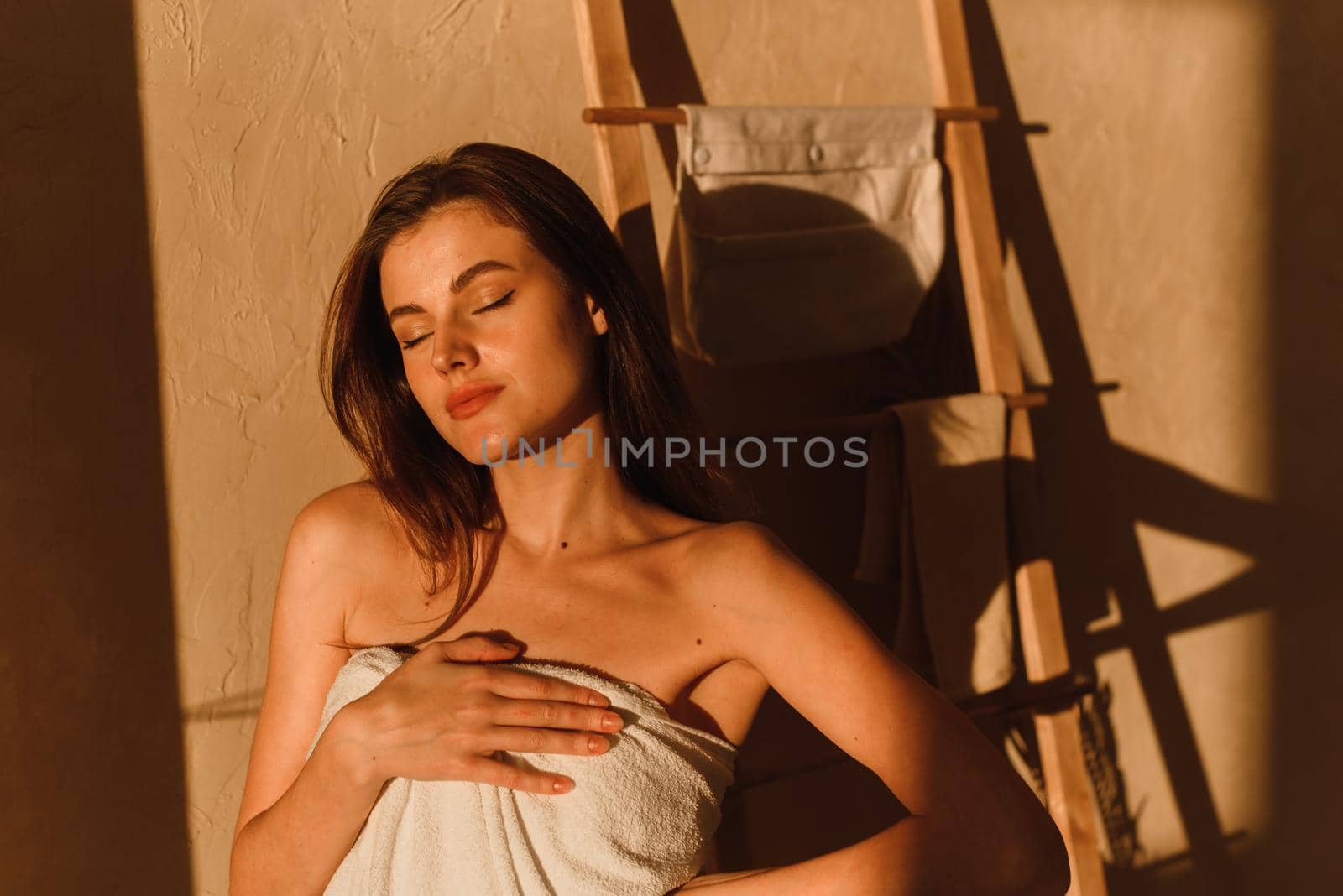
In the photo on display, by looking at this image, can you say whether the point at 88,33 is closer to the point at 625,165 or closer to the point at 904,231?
the point at 625,165

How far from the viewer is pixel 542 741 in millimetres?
1035

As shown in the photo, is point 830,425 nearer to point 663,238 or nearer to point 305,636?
Answer: point 663,238

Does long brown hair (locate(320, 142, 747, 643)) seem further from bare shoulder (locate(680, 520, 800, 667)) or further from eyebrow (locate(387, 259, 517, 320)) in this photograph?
bare shoulder (locate(680, 520, 800, 667))

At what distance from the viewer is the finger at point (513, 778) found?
1022mm

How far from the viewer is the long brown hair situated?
3.77 feet

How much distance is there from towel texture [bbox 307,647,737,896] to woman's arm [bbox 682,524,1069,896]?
0.09m

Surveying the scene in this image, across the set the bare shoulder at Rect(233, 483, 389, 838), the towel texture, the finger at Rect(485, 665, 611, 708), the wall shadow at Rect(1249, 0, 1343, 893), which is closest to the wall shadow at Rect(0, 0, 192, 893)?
the bare shoulder at Rect(233, 483, 389, 838)

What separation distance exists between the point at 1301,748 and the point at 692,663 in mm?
1433

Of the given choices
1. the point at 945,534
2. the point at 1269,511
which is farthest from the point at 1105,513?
the point at 945,534

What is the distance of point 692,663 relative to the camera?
1155mm

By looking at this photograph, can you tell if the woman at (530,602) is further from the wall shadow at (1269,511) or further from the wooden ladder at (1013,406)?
the wall shadow at (1269,511)

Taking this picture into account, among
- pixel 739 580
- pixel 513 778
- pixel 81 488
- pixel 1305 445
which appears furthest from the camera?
pixel 1305 445

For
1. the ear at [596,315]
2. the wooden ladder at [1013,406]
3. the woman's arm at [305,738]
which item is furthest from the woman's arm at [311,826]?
the wooden ladder at [1013,406]

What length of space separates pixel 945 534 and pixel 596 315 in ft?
2.15
